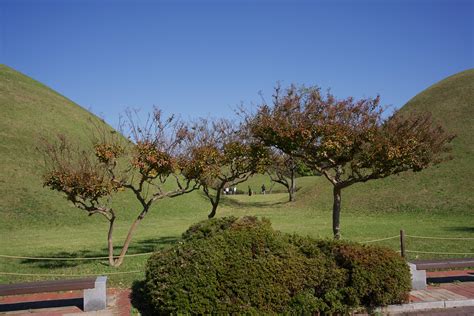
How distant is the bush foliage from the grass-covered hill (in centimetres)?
1389

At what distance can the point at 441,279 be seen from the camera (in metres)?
9.95

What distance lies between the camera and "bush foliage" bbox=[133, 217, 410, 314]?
6.88 meters

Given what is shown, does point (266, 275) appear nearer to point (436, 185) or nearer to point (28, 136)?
point (436, 185)

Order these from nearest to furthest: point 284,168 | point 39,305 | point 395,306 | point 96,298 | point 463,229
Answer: point 395,306 < point 96,298 < point 39,305 < point 463,229 < point 284,168

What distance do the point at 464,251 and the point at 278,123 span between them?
6948 millimetres

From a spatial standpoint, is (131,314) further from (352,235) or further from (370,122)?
(352,235)

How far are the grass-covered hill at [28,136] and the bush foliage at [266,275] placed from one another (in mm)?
13895

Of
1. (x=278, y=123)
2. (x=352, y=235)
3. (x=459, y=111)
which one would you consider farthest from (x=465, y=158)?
(x=278, y=123)

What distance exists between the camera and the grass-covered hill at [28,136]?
2702 centimetres

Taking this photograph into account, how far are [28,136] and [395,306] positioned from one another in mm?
34317

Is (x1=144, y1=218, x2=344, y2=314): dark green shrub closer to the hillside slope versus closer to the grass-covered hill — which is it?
the grass-covered hill

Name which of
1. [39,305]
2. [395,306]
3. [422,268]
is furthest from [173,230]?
[395,306]

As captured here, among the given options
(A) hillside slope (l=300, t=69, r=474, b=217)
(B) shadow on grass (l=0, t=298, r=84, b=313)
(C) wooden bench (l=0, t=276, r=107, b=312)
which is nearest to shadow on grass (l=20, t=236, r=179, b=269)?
(B) shadow on grass (l=0, t=298, r=84, b=313)

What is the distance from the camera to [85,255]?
49.6 feet
